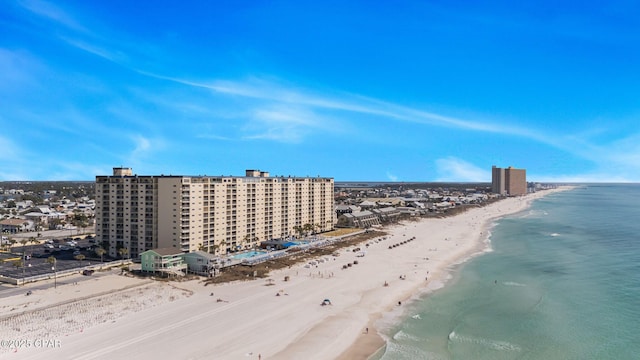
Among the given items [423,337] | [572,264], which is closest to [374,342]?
[423,337]

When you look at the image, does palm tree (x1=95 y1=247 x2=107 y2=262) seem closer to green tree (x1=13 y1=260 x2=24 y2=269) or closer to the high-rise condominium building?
the high-rise condominium building

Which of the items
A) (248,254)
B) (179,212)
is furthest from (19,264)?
(248,254)

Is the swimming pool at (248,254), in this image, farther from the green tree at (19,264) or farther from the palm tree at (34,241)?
the palm tree at (34,241)

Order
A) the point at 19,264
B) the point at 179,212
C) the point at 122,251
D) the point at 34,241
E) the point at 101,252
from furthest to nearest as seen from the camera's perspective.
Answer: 1. the point at 34,241
2. the point at 179,212
3. the point at 122,251
4. the point at 101,252
5. the point at 19,264

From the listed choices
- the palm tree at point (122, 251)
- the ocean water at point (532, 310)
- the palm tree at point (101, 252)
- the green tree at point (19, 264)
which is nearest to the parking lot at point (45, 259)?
the green tree at point (19, 264)

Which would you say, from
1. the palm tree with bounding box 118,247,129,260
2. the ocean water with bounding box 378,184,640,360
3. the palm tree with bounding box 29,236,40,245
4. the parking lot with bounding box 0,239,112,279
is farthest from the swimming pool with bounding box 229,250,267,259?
the palm tree with bounding box 29,236,40,245

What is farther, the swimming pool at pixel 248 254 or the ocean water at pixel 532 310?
the swimming pool at pixel 248 254

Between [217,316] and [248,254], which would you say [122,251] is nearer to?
[248,254]
